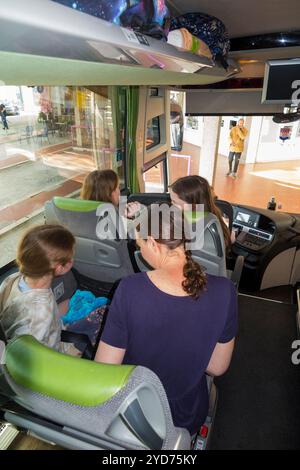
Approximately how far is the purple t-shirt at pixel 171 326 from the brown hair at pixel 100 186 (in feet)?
5.16

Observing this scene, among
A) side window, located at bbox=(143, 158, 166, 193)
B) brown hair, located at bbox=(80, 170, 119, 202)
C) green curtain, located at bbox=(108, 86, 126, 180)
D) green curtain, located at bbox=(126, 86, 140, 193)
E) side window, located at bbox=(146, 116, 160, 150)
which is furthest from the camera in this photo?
side window, located at bbox=(143, 158, 166, 193)

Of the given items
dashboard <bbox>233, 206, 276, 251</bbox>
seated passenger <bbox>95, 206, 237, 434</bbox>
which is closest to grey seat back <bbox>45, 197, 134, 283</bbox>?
seated passenger <bbox>95, 206, 237, 434</bbox>

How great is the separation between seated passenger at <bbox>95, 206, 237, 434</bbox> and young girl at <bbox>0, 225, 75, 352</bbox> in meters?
0.57

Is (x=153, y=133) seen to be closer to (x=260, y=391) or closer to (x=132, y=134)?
(x=132, y=134)

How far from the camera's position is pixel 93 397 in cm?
77

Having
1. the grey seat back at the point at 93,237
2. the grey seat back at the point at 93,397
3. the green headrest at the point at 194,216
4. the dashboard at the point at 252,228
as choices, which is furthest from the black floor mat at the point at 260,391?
the grey seat back at the point at 93,397

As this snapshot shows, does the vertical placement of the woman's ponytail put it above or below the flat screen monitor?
below

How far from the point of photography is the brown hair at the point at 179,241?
3.88 feet

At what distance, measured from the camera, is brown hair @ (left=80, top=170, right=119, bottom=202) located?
8.79ft

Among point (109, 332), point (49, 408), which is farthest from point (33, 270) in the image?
point (49, 408)

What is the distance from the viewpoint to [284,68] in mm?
2877

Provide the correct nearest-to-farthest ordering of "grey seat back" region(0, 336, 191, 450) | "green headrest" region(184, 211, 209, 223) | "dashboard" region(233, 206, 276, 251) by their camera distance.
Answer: "grey seat back" region(0, 336, 191, 450)
"green headrest" region(184, 211, 209, 223)
"dashboard" region(233, 206, 276, 251)

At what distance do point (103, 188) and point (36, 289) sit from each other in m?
1.21

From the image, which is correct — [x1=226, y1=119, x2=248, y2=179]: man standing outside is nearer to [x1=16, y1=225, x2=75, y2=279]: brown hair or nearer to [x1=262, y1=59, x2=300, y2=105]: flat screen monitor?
[x1=262, y1=59, x2=300, y2=105]: flat screen monitor
